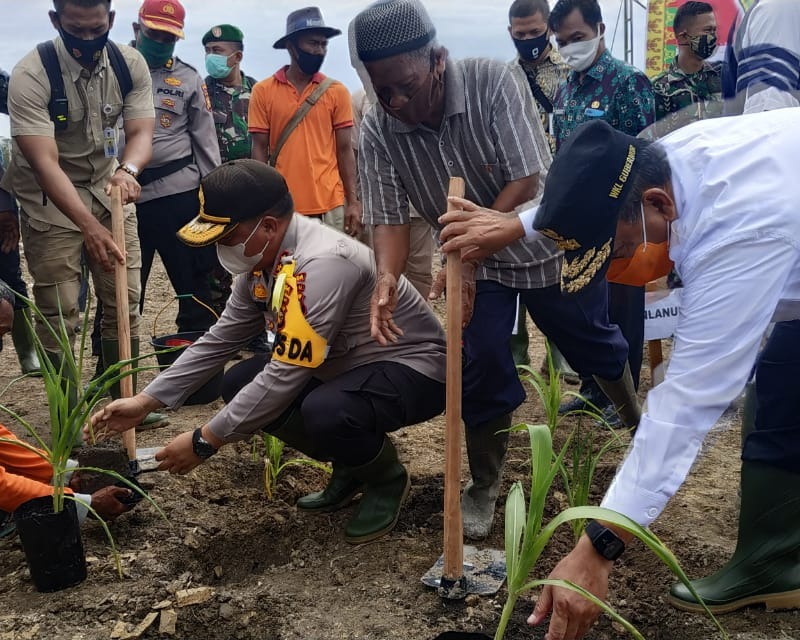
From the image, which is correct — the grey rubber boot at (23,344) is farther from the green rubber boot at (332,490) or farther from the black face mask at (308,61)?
the green rubber boot at (332,490)

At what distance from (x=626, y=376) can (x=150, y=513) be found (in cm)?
200

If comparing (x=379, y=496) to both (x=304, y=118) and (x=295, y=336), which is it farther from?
(x=304, y=118)

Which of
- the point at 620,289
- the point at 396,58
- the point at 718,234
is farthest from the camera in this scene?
the point at 620,289

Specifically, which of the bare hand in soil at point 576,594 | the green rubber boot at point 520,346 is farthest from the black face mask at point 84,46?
the bare hand in soil at point 576,594

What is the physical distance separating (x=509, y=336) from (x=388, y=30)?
3.59 ft

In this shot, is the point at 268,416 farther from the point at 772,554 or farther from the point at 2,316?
the point at 772,554

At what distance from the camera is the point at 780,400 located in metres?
2.21

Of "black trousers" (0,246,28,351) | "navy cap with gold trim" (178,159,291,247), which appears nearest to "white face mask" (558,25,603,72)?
"navy cap with gold trim" (178,159,291,247)

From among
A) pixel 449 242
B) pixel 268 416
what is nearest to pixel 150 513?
pixel 268 416

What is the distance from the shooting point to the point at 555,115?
4426 millimetres

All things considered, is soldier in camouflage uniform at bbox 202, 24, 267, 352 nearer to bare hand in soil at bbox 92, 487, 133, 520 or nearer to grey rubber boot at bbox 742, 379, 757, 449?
bare hand in soil at bbox 92, 487, 133, 520

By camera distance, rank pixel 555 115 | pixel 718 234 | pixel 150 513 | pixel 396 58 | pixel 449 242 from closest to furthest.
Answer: pixel 718 234
pixel 449 242
pixel 396 58
pixel 150 513
pixel 555 115

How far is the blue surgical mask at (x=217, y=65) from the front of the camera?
19.0 feet

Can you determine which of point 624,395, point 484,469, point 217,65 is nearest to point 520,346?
point 624,395
